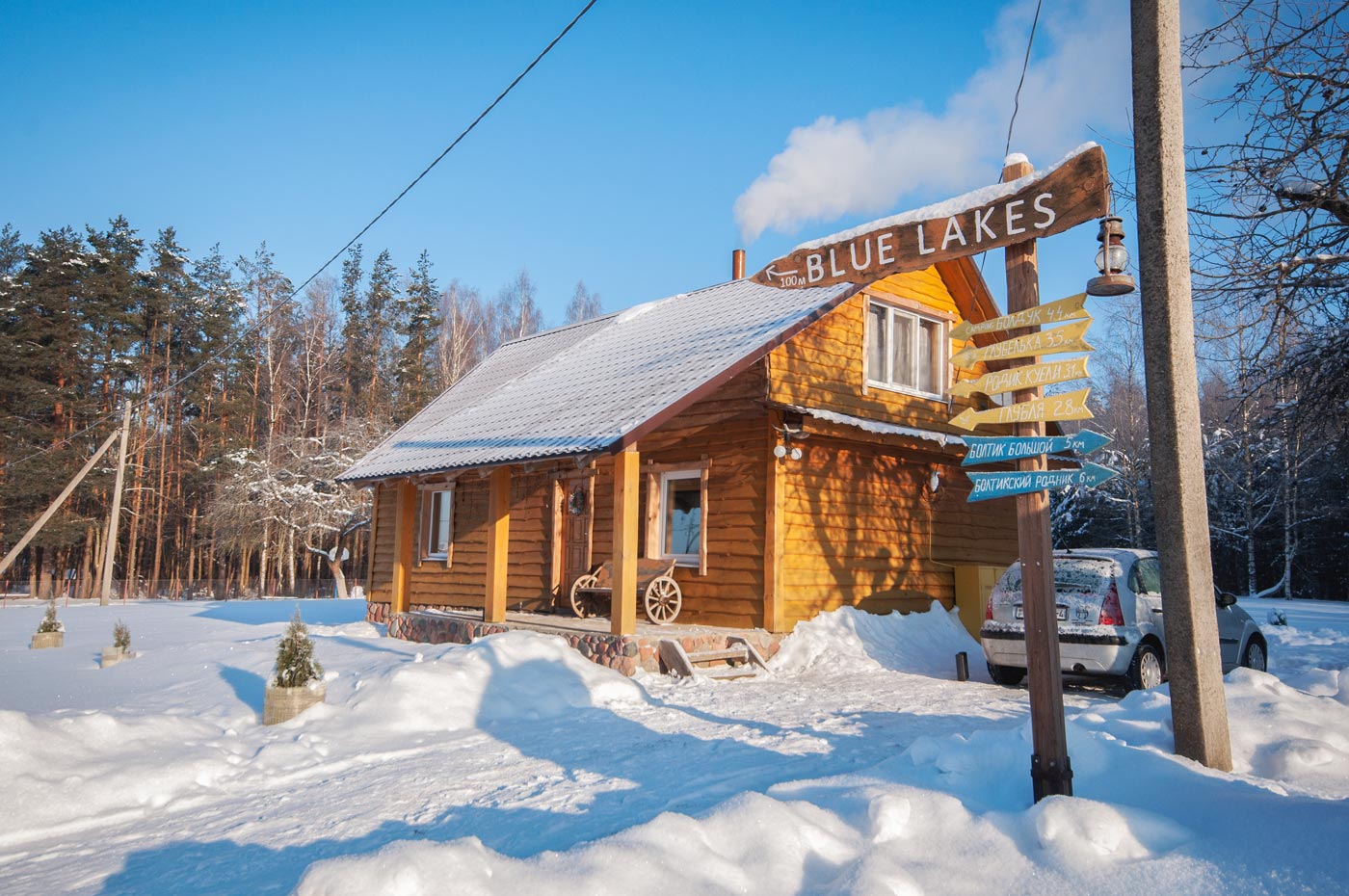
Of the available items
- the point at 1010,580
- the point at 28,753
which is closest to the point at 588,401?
the point at 1010,580

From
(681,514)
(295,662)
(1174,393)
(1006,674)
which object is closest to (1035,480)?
(1174,393)

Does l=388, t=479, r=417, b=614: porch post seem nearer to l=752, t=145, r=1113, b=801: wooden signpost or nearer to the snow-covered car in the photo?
the snow-covered car

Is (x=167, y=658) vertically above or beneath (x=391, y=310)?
beneath

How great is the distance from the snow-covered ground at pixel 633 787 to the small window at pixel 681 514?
3134 millimetres

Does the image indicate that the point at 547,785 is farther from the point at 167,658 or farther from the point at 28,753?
the point at 167,658

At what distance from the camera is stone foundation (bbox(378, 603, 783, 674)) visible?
1025 centimetres

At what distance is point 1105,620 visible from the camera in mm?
9039

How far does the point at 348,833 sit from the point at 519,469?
10.9 m

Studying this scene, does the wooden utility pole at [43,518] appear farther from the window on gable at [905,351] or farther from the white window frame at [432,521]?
the window on gable at [905,351]

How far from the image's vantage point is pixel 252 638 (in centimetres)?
1548

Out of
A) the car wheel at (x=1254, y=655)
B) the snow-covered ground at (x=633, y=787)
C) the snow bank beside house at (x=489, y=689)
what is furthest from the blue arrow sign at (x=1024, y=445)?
the car wheel at (x=1254, y=655)

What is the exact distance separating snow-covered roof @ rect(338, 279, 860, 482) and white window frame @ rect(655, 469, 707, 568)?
1688mm

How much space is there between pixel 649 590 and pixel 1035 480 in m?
7.94

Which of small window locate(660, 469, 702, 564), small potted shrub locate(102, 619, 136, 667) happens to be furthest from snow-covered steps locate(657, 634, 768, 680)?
small potted shrub locate(102, 619, 136, 667)
